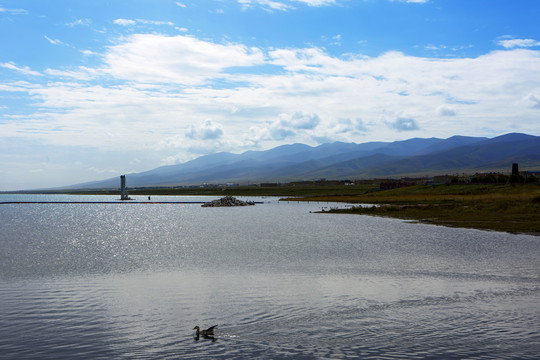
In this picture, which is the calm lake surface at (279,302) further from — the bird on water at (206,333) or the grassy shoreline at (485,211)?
the grassy shoreline at (485,211)

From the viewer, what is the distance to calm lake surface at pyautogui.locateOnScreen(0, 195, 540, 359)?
51.0ft

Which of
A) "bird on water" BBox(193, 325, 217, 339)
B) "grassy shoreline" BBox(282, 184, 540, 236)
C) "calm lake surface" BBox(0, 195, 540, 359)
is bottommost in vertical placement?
"calm lake surface" BBox(0, 195, 540, 359)

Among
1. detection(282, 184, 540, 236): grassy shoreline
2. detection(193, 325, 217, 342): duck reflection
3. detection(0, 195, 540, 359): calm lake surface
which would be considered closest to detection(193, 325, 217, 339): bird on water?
detection(193, 325, 217, 342): duck reflection

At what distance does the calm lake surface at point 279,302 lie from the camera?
15.6m

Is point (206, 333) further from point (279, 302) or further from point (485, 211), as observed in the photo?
point (485, 211)

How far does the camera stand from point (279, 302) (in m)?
21.6

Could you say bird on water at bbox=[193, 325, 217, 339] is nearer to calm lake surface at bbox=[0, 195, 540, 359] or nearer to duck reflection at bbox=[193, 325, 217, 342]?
duck reflection at bbox=[193, 325, 217, 342]

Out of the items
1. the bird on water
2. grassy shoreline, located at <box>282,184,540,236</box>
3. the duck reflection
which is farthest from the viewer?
grassy shoreline, located at <box>282,184,540,236</box>

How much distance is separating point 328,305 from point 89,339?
32.5 ft

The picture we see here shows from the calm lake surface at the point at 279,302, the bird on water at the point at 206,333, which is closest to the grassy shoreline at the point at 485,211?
the calm lake surface at the point at 279,302

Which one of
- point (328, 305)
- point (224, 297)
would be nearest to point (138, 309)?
point (224, 297)

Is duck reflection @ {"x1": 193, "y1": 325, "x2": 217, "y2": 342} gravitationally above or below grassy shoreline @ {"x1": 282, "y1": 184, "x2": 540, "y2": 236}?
below

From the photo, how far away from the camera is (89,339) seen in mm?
16656

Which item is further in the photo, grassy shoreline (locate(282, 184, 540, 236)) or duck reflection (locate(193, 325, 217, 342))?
grassy shoreline (locate(282, 184, 540, 236))
